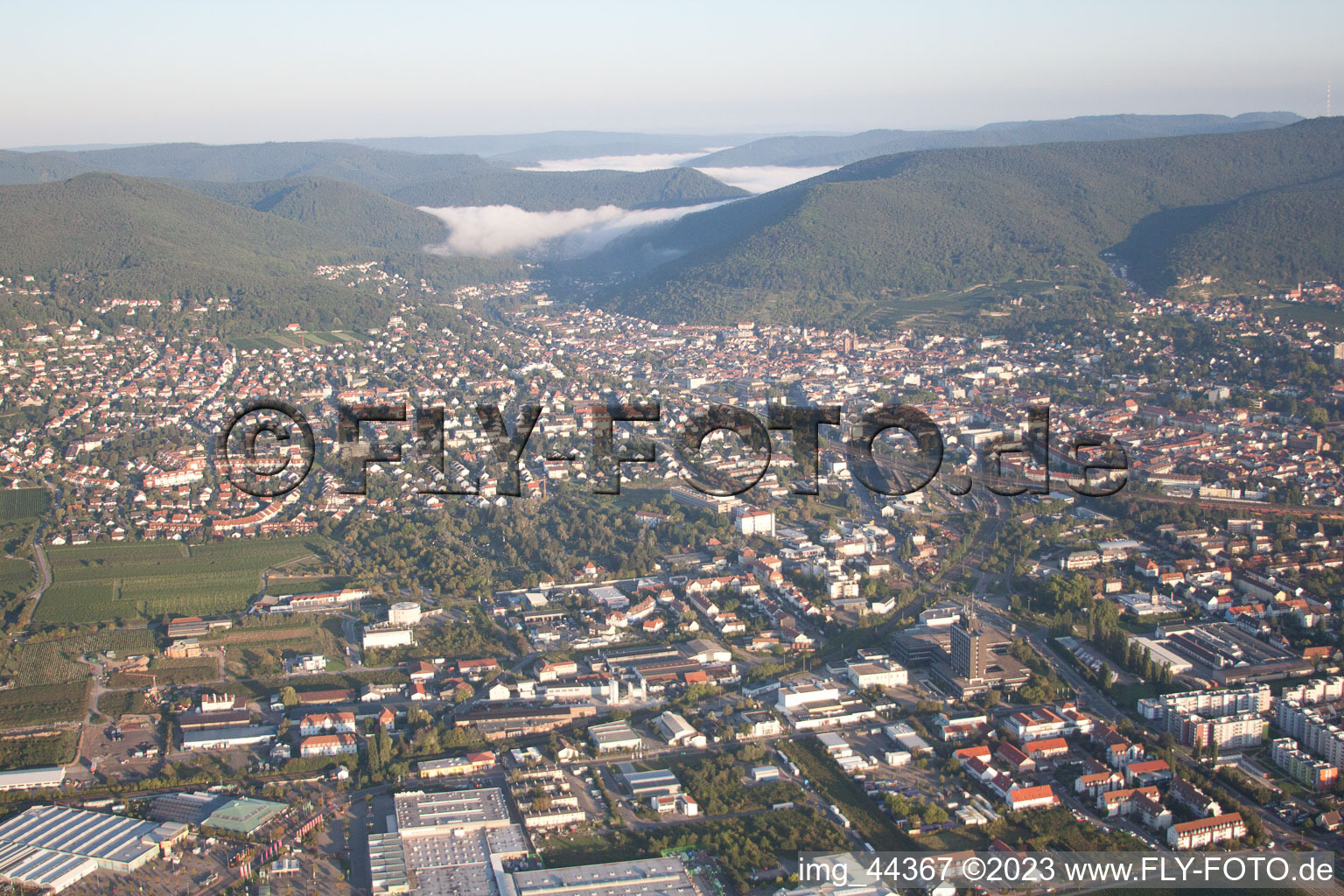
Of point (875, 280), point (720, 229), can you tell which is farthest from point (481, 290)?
point (875, 280)

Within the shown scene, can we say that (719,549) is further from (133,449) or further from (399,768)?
(133,449)

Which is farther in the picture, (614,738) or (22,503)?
(22,503)

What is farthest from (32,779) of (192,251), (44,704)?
(192,251)

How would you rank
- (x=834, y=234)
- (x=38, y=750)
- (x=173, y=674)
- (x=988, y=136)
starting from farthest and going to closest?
(x=988, y=136) < (x=834, y=234) < (x=173, y=674) < (x=38, y=750)

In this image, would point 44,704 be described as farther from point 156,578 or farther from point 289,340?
point 289,340

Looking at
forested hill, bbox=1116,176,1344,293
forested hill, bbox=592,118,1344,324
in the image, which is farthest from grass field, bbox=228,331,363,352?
forested hill, bbox=1116,176,1344,293

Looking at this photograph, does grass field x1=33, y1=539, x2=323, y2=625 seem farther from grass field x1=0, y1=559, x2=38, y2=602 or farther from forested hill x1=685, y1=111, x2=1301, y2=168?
forested hill x1=685, y1=111, x2=1301, y2=168
